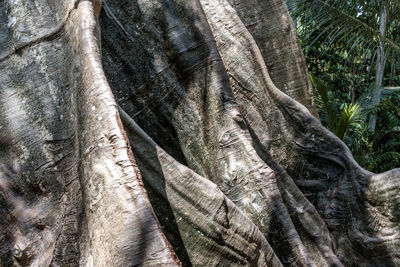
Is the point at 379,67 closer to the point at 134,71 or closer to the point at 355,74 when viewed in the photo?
the point at 355,74

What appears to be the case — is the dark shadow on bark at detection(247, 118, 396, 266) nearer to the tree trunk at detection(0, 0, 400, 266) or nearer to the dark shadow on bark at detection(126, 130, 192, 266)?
the tree trunk at detection(0, 0, 400, 266)

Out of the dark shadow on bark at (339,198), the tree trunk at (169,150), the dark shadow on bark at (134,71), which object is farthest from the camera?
the dark shadow on bark at (339,198)

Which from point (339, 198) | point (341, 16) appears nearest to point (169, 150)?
point (339, 198)

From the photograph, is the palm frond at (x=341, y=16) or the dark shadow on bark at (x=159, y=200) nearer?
the dark shadow on bark at (x=159, y=200)

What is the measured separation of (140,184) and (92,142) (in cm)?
28

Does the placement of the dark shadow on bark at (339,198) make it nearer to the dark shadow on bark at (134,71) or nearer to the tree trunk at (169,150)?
the tree trunk at (169,150)

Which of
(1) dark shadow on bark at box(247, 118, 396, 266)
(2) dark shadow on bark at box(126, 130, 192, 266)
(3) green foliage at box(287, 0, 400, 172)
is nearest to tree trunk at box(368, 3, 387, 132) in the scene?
(3) green foliage at box(287, 0, 400, 172)

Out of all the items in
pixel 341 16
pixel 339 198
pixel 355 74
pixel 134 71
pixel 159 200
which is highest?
pixel 134 71

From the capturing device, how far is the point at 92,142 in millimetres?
1936

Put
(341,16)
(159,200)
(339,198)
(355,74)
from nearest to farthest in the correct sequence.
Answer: (159,200), (339,198), (341,16), (355,74)

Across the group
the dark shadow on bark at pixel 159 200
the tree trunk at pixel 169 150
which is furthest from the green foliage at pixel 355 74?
the dark shadow on bark at pixel 159 200

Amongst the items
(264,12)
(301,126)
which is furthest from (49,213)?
(264,12)

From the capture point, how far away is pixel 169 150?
2.89 metres

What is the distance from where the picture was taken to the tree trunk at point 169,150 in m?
1.92
